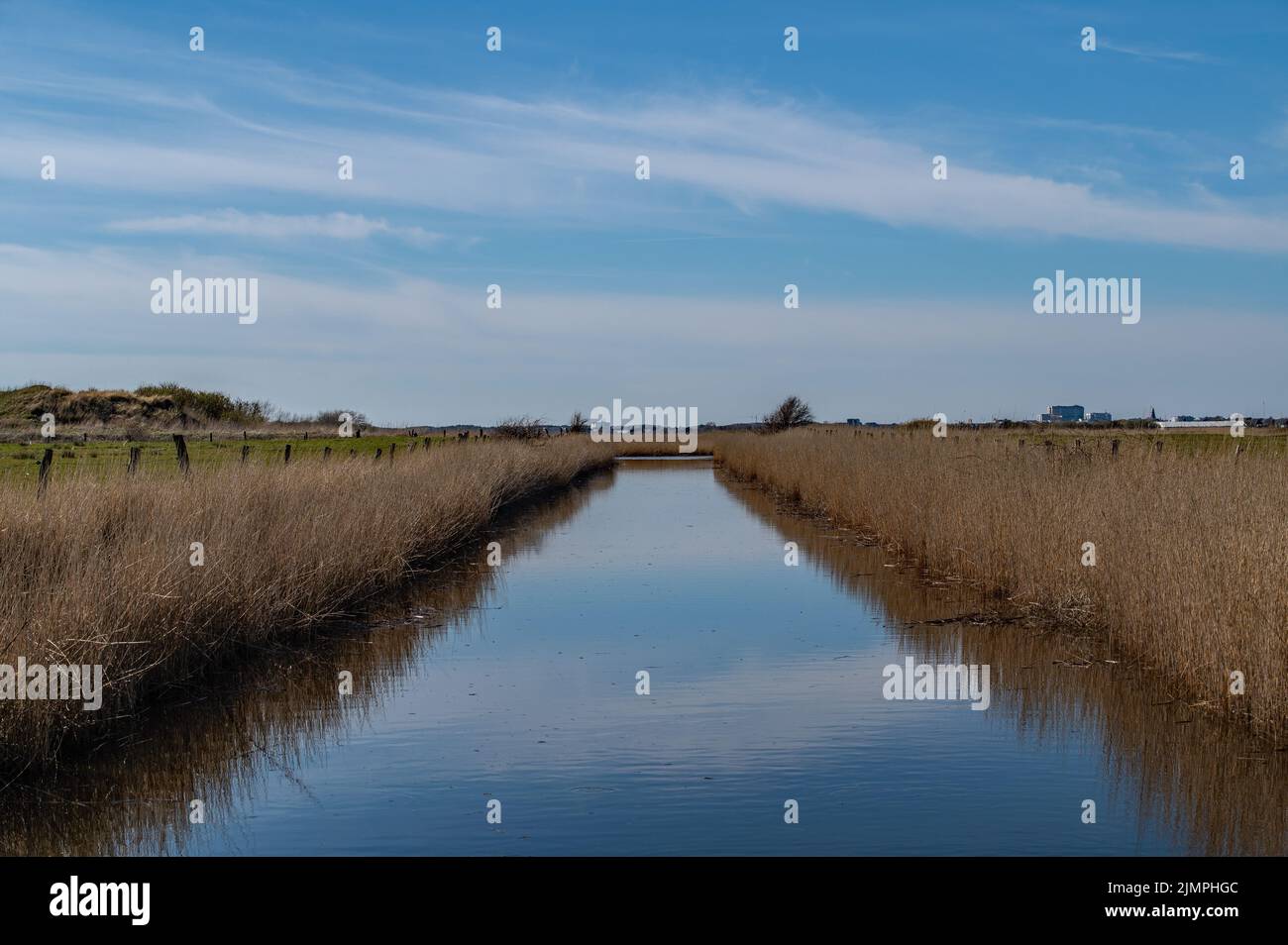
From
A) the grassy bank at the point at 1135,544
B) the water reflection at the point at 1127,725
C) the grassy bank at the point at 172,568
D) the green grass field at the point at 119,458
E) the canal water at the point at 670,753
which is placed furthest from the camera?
the green grass field at the point at 119,458

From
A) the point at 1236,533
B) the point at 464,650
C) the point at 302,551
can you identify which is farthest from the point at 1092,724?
the point at 302,551

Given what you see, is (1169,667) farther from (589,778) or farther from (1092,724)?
(589,778)

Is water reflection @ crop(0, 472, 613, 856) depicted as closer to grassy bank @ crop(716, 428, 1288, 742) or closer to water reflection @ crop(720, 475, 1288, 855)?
water reflection @ crop(720, 475, 1288, 855)

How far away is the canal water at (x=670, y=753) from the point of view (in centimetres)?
617

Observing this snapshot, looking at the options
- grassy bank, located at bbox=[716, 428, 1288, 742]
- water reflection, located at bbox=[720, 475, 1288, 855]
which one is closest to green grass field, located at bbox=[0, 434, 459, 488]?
water reflection, located at bbox=[720, 475, 1288, 855]

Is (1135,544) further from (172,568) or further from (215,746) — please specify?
(172,568)

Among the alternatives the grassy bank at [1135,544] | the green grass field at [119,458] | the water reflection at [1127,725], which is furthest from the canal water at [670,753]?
the green grass field at [119,458]

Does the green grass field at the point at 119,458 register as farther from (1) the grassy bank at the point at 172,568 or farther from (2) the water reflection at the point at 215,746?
(2) the water reflection at the point at 215,746

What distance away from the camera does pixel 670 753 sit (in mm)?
7715

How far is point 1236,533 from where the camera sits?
8.97 m

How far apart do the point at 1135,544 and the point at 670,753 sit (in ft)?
17.9

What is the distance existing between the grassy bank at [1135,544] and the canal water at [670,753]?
437mm

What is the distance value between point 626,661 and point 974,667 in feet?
10.7
